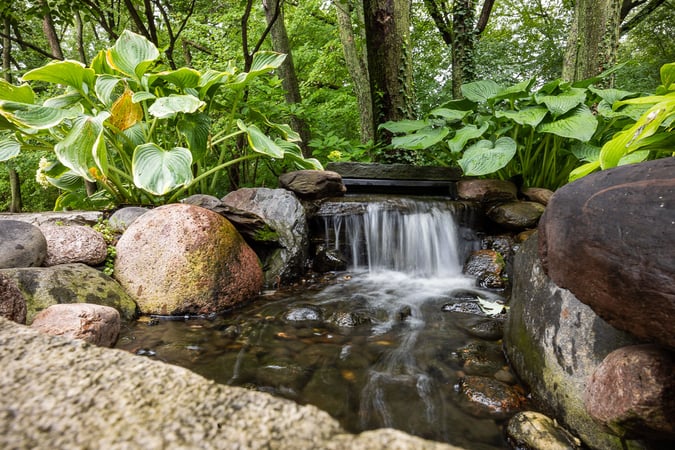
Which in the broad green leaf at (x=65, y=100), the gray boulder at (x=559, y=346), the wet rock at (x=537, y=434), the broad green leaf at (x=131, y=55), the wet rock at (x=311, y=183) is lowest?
the wet rock at (x=537, y=434)

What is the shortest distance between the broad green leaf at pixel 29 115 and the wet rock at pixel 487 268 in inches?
Result: 171

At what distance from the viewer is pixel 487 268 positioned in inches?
156

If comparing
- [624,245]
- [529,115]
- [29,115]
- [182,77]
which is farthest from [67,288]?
[529,115]

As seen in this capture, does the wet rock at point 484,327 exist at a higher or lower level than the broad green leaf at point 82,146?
lower

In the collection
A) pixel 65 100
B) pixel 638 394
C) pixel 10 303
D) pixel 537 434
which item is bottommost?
pixel 537 434

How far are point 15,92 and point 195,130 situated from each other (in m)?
1.57

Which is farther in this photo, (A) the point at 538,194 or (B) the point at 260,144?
(A) the point at 538,194

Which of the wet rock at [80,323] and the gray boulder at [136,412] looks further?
the wet rock at [80,323]

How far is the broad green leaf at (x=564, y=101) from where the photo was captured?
13.0 feet

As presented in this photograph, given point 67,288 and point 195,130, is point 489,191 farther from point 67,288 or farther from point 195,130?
point 67,288

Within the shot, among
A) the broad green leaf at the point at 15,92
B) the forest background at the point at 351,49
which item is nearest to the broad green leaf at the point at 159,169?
the broad green leaf at the point at 15,92

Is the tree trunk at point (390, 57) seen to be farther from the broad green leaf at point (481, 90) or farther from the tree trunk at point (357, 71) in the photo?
the tree trunk at point (357, 71)

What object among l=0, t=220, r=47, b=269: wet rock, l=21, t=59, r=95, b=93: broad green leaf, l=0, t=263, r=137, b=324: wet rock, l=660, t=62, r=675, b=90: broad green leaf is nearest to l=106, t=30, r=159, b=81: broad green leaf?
l=21, t=59, r=95, b=93: broad green leaf

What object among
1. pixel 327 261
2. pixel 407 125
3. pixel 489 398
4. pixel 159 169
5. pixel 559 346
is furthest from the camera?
pixel 407 125
